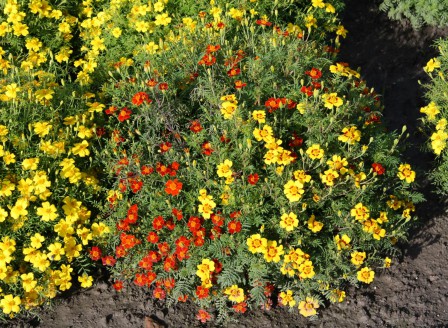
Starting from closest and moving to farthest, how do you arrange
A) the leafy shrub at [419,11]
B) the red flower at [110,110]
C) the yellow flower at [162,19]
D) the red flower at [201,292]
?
the red flower at [201,292], the red flower at [110,110], the yellow flower at [162,19], the leafy shrub at [419,11]

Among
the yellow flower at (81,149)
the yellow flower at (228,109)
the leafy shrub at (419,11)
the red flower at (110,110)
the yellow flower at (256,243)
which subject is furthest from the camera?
the leafy shrub at (419,11)

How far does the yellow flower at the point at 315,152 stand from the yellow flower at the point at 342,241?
512mm

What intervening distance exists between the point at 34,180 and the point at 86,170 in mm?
462

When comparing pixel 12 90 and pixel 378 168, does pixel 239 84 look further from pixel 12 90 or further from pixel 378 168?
pixel 12 90

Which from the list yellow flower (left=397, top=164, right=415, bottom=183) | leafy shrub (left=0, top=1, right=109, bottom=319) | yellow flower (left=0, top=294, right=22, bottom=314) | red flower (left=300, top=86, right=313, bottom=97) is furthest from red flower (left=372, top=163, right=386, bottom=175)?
yellow flower (left=0, top=294, right=22, bottom=314)

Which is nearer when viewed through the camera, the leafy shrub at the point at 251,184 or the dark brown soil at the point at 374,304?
the leafy shrub at the point at 251,184

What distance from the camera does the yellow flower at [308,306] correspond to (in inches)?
163

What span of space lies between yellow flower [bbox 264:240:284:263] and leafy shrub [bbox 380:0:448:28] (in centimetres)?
321

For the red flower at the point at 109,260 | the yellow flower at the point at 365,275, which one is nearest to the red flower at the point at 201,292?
the red flower at the point at 109,260

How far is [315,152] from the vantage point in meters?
3.94

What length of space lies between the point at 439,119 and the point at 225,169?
1880 millimetres

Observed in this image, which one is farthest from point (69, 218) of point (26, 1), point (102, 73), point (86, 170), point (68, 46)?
point (26, 1)

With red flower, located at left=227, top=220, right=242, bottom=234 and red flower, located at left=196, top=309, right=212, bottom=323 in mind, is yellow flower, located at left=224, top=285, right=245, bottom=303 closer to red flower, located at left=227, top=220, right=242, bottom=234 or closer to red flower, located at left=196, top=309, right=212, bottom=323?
red flower, located at left=196, top=309, right=212, bottom=323

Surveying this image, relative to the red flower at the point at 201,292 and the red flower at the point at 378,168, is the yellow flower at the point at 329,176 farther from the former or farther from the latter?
the red flower at the point at 201,292
